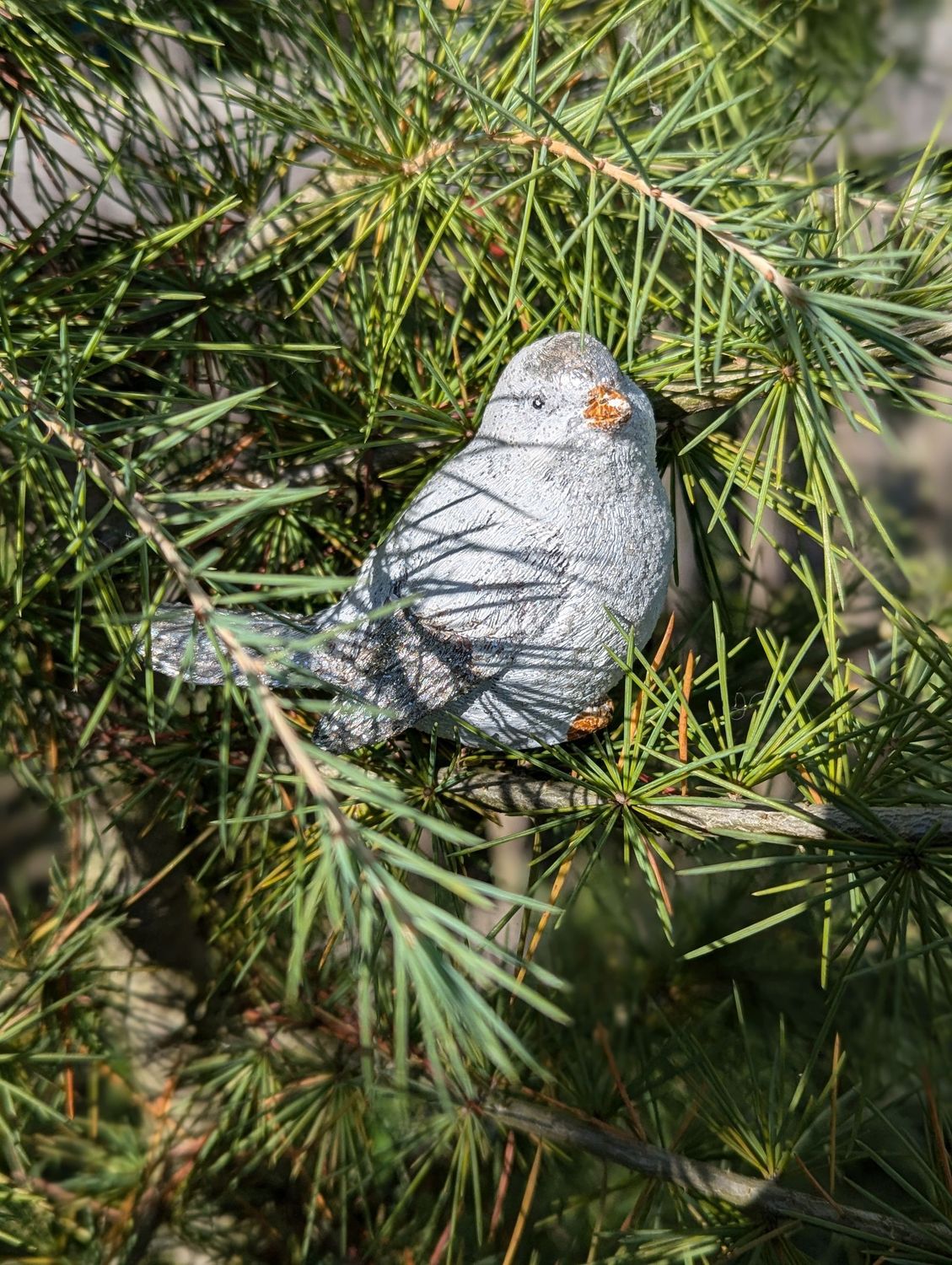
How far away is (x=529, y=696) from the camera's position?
20.9 inches

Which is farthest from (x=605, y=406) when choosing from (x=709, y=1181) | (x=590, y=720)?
(x=709, y=1181)

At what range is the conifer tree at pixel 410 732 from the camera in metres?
0.46

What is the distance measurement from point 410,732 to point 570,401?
196mm

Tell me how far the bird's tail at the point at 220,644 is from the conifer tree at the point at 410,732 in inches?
0.5

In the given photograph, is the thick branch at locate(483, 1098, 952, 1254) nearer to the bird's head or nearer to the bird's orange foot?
the bird's orange foot

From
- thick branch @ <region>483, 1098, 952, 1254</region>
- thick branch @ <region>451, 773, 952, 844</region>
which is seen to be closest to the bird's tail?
thick branch @ <region>451, 773, 952, 844</region>

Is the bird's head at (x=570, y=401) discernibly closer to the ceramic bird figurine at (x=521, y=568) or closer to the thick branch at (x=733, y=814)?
the ceramic bird figurine at (x=521, y=568)

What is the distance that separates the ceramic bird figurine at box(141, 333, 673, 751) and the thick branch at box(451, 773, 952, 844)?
0.03 metres

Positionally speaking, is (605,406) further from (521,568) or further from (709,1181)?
(709,1181)

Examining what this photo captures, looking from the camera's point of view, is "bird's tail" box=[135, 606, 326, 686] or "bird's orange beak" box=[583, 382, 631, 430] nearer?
"bird's tail" box=[135, 606, 326, 686]

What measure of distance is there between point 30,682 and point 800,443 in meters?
0.45

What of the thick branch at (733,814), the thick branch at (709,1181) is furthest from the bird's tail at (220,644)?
the thick branch at (709,1181)

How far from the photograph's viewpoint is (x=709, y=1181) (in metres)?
0.55

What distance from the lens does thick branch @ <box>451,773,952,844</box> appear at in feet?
1.47
